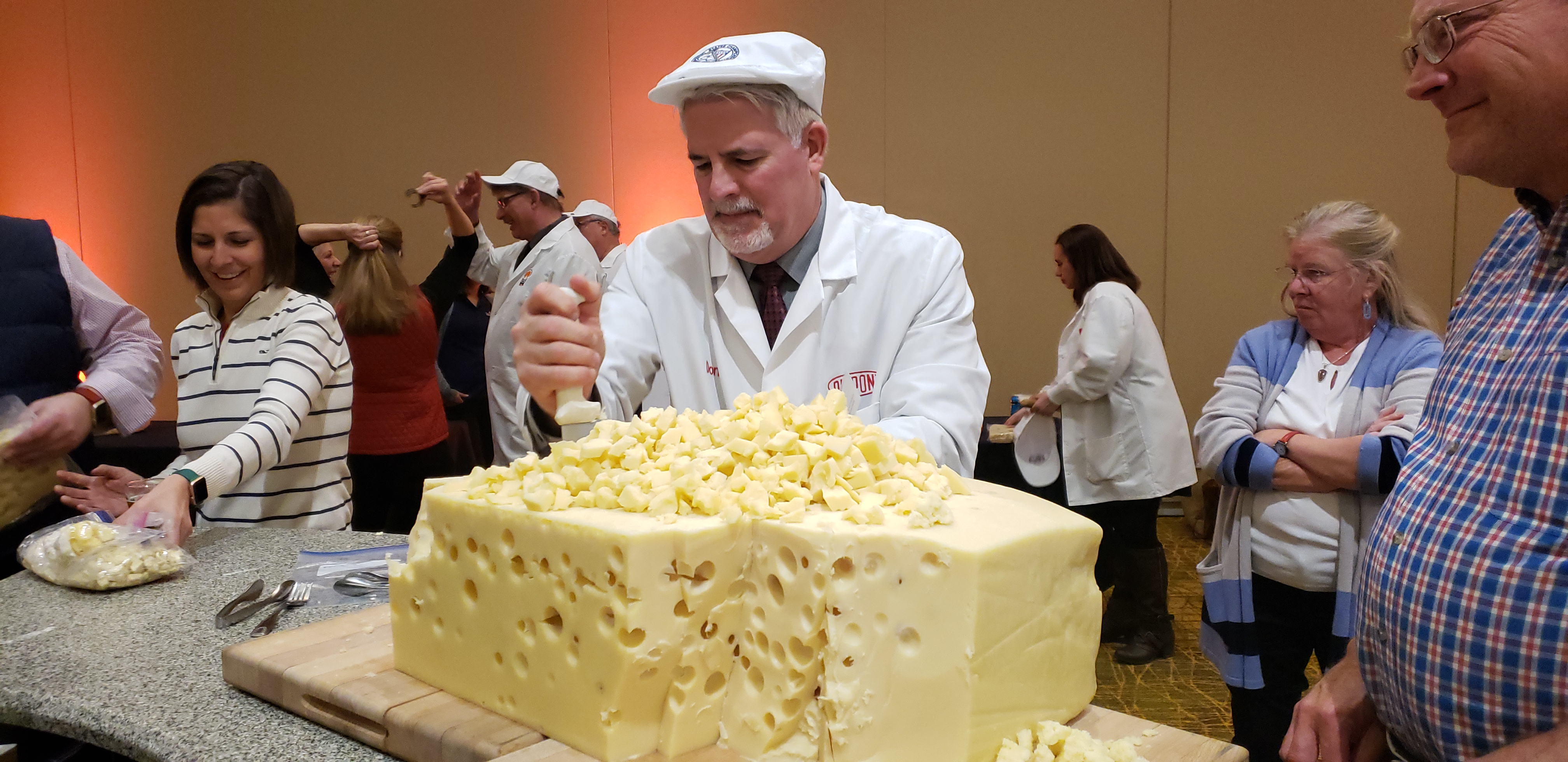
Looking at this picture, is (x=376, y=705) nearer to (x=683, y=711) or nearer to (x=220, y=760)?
(x=220, y=760)

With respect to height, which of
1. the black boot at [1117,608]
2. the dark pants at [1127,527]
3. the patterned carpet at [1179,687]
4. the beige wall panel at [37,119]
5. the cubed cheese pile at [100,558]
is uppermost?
the beige wall panel at [37,119]

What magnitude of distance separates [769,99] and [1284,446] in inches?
65.1

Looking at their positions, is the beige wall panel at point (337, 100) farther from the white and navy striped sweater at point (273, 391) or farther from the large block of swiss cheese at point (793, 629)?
the large block of swiss cheese at point (793, 629)

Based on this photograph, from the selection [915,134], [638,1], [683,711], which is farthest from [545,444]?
[638,1]

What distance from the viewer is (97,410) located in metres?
2.46

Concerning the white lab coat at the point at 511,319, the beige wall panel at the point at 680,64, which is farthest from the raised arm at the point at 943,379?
the beige wall panel at the point at 680,64

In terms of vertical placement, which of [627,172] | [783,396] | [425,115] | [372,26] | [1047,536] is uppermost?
[372,26]

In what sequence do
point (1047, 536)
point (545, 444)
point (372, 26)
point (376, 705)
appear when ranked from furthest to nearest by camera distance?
point (372, 26) < point (545, 444) < point (376, 705) < point (1047, 536)

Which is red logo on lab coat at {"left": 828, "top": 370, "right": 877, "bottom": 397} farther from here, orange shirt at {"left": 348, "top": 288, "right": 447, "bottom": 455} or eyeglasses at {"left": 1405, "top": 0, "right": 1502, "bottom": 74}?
orange shirt at {"left": 348, "top": 288, "right": 447, "bottom": 455}

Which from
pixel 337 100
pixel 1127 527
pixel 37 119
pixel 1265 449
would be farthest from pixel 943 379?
pixel 37 119

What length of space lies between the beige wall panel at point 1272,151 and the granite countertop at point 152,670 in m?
6.01

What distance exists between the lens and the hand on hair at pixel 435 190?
4523 mm

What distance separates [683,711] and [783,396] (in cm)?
47

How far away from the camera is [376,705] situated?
1393mm
